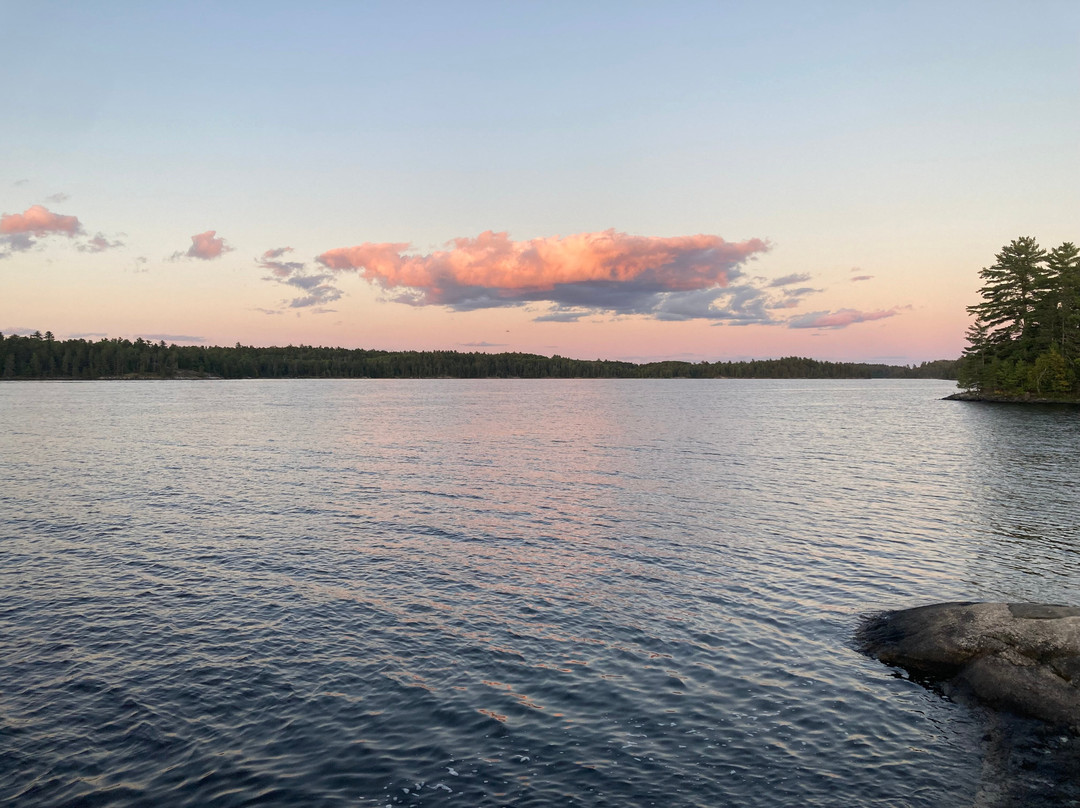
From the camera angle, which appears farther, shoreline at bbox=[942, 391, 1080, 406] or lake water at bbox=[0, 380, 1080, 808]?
shoreline at bbox=[942, 391, 1080, 406]

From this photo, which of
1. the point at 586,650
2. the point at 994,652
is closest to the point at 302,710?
the point at 586,650

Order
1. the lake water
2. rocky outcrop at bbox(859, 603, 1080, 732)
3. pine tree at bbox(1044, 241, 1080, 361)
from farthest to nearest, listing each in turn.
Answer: pine tree at bbox(1044, 241, 1080, 361)
rocky outcrop at bbox(859, 603, 1080, 732)
the lake water

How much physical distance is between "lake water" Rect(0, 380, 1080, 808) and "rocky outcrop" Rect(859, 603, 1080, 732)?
4.29ft

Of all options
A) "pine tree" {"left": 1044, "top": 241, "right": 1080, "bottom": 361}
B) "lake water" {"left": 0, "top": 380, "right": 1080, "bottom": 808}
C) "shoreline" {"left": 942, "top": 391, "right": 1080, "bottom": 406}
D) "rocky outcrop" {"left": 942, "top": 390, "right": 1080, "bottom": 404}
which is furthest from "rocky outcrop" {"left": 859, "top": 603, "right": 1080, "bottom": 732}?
"shoreline" {"left": 942, "top": 391, "right": 1080, "bottom": 406}

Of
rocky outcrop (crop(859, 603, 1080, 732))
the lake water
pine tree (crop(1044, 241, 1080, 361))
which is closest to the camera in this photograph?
the lake water

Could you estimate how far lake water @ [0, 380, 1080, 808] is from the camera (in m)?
13.8

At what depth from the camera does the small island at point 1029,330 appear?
12238cm

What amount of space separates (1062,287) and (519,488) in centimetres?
12759

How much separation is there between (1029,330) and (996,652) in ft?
487

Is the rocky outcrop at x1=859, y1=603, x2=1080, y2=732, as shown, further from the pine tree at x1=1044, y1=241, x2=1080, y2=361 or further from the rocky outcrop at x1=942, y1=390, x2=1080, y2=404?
the rocky outcrop at x1=942, y1=390, x2=1080, y2=404

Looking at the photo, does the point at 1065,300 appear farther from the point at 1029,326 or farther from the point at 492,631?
the point at 492,631

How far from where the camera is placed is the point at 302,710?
16.4m

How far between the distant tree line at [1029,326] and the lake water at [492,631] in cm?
8945

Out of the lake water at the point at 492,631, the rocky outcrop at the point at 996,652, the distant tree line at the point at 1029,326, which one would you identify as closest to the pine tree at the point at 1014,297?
the distant tree line at the point at 1029,326
